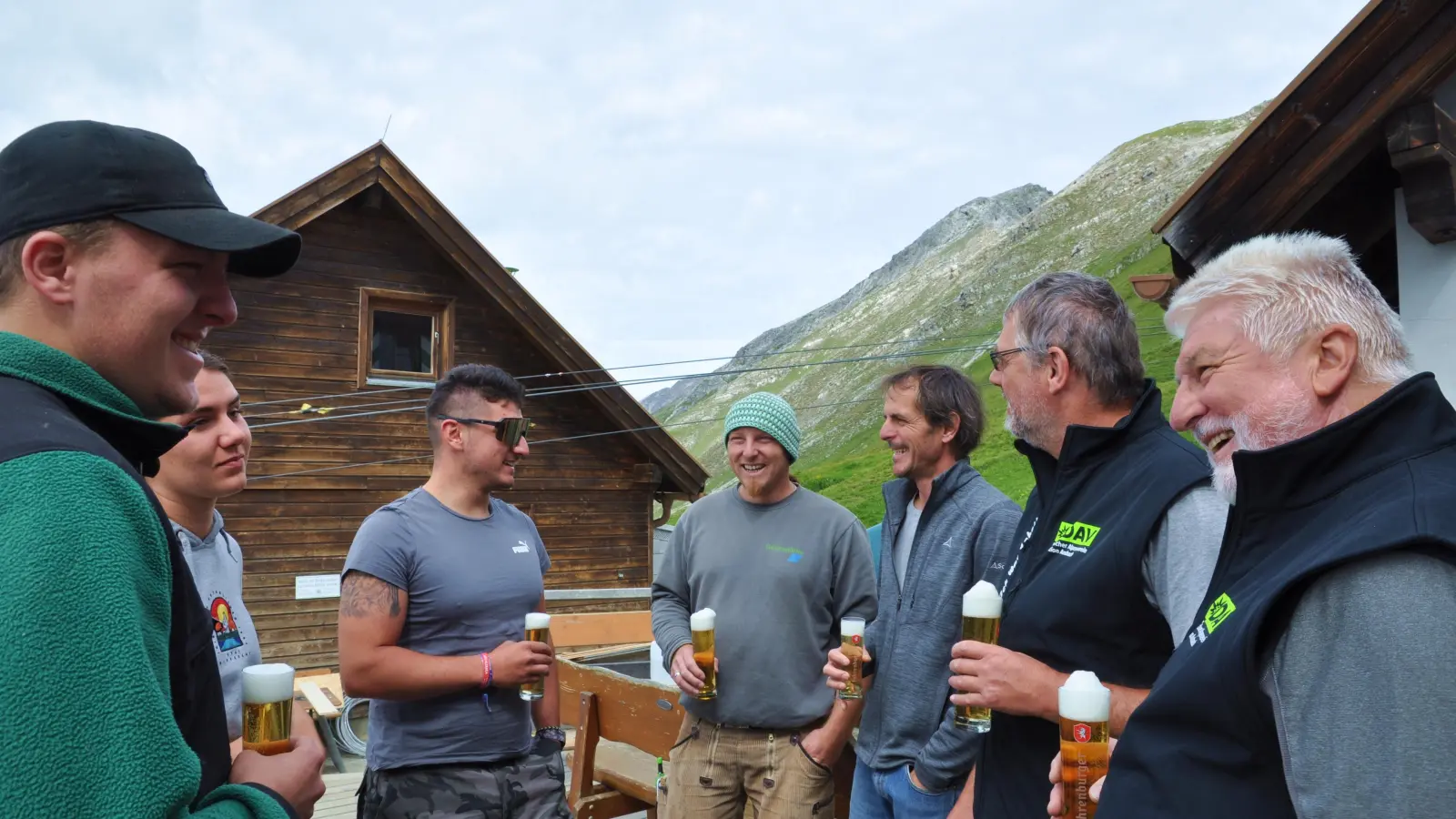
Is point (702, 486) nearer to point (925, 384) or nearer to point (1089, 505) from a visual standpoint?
point (925, 384)

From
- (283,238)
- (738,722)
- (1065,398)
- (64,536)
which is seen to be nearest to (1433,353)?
(1065,398)

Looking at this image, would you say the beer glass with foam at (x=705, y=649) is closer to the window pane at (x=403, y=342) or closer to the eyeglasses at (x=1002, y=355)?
the eyeglasses at (x=1002, y=355)

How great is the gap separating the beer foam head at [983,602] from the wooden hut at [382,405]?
463 inches

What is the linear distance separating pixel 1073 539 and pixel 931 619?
1169 millimetres

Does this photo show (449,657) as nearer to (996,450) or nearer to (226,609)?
(226,609)

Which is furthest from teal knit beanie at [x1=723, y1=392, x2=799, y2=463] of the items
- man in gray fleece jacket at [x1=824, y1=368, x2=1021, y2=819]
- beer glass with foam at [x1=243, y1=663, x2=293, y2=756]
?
beer glass with foam at [x1=243, y1=663, x2=293, y2=756]

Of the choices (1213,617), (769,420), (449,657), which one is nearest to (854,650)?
(769,420)

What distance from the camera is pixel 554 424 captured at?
14672 millimetres

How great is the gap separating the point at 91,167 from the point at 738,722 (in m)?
3.25

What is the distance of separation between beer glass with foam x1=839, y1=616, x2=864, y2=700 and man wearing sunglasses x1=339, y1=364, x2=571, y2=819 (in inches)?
43.7

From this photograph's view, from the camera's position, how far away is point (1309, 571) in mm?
1364

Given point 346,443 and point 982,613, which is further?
point 346,443

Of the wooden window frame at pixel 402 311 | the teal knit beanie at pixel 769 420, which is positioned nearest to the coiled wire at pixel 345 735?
the wooden window frame at pixel 402 311

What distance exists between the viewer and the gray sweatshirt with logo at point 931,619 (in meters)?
3.54
